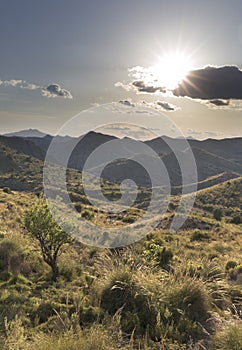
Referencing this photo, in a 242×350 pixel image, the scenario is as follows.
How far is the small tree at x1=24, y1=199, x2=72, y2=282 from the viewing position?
416 inches

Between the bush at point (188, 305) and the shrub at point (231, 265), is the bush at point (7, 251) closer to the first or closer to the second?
the bush at point (188, 305)

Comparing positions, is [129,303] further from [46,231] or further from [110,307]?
[46,231]

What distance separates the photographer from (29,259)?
11.6 metres

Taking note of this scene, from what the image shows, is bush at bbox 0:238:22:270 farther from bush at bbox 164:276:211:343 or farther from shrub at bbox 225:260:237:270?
shrub at bbox 225:260:237:270

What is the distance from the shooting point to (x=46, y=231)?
10648mm

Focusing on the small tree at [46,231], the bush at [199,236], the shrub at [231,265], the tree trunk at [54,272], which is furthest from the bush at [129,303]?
the bush at [199,236]

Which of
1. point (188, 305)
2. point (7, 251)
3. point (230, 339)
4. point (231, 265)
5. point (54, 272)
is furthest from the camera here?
point (231, 265)

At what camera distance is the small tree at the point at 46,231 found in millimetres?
10555

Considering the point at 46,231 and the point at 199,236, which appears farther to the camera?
the point at 199,236

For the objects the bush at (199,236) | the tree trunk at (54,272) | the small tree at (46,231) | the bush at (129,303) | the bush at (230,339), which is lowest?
the bush at (199,236)

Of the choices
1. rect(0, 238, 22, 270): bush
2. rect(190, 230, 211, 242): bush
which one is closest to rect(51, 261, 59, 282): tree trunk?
rect(0, 238, 22, 270): bush

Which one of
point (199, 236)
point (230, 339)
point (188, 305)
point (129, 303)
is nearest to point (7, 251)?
point (129, 303)

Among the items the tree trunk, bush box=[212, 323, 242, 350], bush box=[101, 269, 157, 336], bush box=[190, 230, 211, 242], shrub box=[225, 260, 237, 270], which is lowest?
bush box=[190, 230, 211, 242]

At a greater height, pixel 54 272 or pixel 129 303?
pixel 129 303
